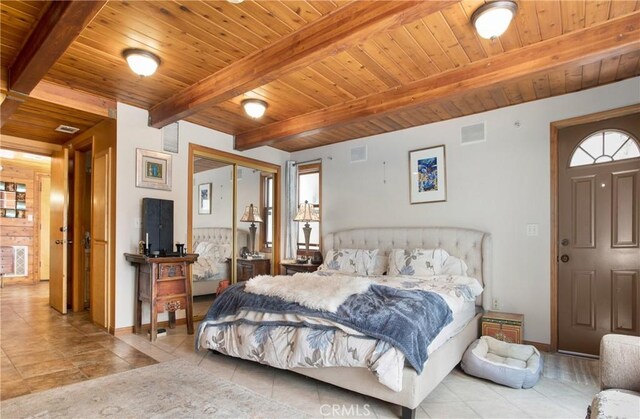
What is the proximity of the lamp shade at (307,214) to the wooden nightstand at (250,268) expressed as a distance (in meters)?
0.88

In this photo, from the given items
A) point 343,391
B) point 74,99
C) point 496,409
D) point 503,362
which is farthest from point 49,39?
point 503,362

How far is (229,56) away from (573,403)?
11.9 ft

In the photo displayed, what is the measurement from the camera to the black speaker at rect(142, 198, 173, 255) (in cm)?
389

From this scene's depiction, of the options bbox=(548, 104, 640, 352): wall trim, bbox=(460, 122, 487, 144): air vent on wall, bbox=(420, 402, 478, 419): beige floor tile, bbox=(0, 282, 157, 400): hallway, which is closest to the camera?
bbox=(420, 402, 478, 419): beige floor tile

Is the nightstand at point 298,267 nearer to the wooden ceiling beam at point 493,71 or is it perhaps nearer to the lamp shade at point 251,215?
the lamp shade at point 251,215

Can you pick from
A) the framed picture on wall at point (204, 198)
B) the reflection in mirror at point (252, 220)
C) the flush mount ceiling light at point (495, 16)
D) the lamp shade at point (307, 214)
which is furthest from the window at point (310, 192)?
the flush mount ceiling light at point (495, 16)

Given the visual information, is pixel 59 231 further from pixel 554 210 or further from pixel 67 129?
pixel 554 210

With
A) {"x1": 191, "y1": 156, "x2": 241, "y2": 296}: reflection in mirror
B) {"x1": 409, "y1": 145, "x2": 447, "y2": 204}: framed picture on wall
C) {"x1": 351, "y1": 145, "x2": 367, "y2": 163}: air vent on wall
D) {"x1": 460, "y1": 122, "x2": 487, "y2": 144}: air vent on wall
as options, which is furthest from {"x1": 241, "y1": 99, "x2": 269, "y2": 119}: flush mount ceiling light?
{"x1": 460, "y1": 122, "x2": 487, "y2": 144}: air vent on wall

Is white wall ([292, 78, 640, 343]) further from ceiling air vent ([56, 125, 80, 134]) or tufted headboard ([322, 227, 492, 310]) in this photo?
ceiling air vent ([56, 125, 80, 134])

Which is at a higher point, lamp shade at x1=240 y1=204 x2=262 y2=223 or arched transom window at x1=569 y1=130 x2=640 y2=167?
arched transom window at x1=569 y1=130 x2=640 y2=167

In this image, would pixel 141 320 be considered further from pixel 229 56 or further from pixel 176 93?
pixel 229 56

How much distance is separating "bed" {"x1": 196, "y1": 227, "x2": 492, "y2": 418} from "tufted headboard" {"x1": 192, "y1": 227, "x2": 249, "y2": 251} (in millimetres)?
1249

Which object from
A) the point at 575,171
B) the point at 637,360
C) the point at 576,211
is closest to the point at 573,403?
the point at 637,360

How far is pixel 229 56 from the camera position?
2801 mm
